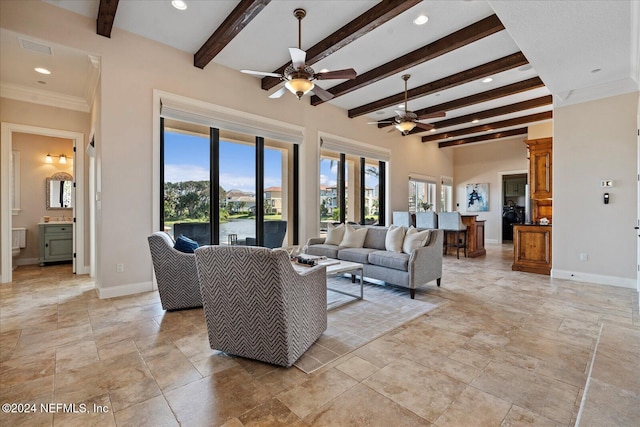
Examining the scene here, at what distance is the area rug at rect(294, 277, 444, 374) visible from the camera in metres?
2.33

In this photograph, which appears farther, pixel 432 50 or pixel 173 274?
pixel 432 50

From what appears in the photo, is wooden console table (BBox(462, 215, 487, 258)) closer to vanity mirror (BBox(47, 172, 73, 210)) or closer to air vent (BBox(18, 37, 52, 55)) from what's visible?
air vent (BBox(18, 37, 52, 55))

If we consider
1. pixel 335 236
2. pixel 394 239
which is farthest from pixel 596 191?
pixel 335 236

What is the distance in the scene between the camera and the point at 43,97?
483cm

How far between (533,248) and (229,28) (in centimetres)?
595

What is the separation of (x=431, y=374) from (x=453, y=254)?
5.90 m

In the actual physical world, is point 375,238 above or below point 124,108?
below

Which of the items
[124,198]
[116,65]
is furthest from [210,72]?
[124,198]

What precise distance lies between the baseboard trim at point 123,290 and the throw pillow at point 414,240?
358 centimetres

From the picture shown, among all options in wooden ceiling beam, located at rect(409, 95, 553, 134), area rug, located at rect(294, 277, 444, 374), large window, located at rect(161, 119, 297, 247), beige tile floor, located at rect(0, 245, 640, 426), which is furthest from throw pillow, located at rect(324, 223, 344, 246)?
wooden ceiling beam, located at rect(409, 95, 553, 134)

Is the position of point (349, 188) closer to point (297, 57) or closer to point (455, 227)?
point (455, 227)

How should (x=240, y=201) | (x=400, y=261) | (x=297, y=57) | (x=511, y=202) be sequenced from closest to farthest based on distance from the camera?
(x=297, y=57) → (x=400, y=261) → (x=240, y=201) → (x=511, y=202)

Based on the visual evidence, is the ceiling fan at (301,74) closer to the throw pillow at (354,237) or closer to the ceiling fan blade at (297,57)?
the ceiling fan blade at (297,57)

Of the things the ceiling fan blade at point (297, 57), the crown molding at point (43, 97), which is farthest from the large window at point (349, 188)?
the crown molding at point (43, 97)
